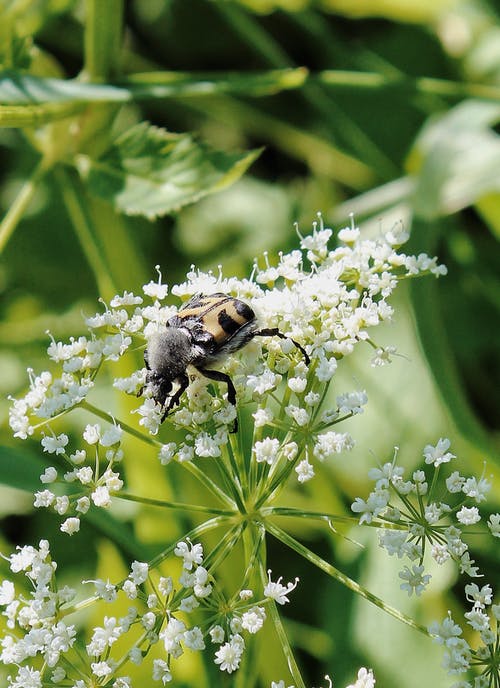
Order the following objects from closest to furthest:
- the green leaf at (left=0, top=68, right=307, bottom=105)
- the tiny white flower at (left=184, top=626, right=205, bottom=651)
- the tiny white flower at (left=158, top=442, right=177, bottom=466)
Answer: the tiny white flower at (left=184, top=626, right=205, bottom=651) < the tiny white flower at (left=158, top=442, right=177, bottom=466) < the green leaf at (left=0, top=68, right=307, bottom=105)

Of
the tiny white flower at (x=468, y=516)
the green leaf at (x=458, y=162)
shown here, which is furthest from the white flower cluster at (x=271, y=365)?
the green leaf at (x=458, y=162)

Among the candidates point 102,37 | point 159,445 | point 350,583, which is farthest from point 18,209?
point 350,583

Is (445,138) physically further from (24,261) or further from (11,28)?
(24,261)

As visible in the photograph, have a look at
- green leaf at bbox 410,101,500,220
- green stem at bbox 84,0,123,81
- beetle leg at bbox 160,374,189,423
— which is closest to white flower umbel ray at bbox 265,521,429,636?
beetle leg at bbox 160,374,189,423

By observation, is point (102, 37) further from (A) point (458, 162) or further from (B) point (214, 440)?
(B) point (214, 440)

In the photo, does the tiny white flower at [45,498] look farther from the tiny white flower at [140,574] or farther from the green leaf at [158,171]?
the green leaf at [158,171]

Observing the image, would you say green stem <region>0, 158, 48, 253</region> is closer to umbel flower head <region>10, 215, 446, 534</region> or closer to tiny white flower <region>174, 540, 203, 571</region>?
umbel flower head <region>10, 215, 446, 534</region>

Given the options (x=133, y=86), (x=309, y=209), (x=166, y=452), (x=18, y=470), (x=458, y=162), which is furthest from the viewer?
(x=309, y=209)
